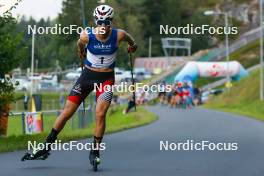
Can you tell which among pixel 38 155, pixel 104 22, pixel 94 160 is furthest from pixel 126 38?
pixel 38 155

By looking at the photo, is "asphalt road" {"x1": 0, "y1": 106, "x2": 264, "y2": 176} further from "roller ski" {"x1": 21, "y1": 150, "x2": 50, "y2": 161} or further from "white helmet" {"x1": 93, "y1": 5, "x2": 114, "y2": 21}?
"white helmet" {"x1": 93, "y1": 5, "x2": 114, "y2": 21}

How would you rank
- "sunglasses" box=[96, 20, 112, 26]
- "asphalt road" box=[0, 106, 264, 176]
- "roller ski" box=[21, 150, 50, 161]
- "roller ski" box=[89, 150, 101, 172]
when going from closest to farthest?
"asphalt road" box=[0, 106, 264, 176] → "roller ski" box=[89, 150, 101, 172] → "sunglasses" box=[96, 20, 112, 26] → "roller ski" box=[21, 150, 50, 161]

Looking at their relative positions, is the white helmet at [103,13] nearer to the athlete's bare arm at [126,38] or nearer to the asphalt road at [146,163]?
the athlete's bare arm at [126,38]

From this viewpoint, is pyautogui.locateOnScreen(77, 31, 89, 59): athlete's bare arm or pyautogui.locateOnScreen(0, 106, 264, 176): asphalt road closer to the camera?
pyautogui.locateOnScreen(0, 106, 264, 176): asphalt road

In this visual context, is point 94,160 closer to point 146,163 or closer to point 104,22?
point 146,163

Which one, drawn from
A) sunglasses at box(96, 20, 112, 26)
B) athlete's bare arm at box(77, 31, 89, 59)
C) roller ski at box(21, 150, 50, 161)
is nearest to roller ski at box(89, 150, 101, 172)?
roller ski at box(21, 150, 50, 161)

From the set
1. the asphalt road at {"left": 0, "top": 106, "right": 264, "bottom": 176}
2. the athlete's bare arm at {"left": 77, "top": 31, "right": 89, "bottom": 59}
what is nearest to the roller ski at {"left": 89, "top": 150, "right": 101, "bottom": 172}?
the asphalt road at {"left": 0, "top": 106, "right": 264, "bottom": 176}

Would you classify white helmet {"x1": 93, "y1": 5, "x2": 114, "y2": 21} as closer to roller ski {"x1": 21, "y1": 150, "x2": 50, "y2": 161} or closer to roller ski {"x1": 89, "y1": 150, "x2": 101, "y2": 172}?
roller ski {"x1": 89, "y1": 150, "x2": 101, "y2": 172}

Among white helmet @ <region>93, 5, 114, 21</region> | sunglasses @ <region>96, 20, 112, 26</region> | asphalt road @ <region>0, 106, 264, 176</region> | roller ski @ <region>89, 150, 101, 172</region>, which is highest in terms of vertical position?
white helmet @ <region>93, 5, 114, 21</region>

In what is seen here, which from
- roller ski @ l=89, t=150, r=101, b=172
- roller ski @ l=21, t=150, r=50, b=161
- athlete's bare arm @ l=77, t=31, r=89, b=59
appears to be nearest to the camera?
roller ski @ l=89, t=150, r=101, b=172

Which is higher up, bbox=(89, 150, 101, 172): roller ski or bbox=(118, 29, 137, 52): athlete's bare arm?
bbox=(118, 29, 137, 52): athlete's bare arm

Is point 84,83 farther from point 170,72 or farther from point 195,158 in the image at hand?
point 170,72

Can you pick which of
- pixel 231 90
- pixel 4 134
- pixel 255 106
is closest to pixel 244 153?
pixel 4 134

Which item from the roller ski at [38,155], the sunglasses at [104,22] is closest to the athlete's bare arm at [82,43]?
the sunglasses at [104,22]
